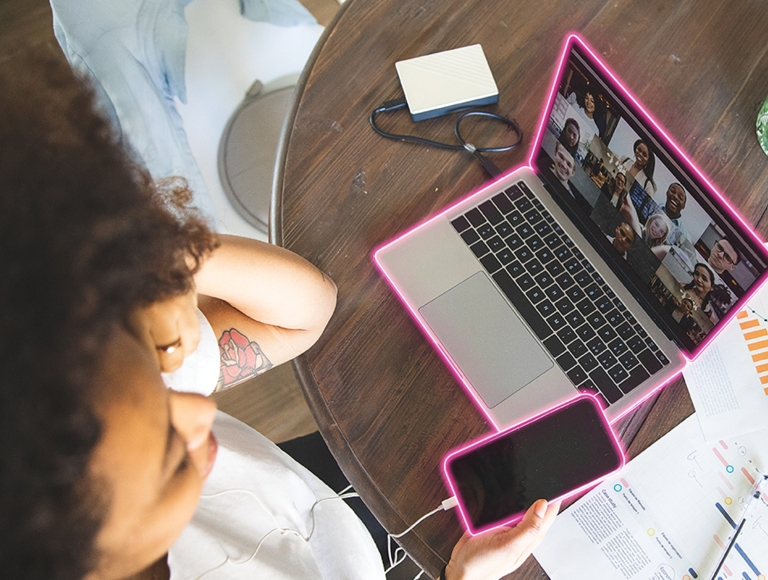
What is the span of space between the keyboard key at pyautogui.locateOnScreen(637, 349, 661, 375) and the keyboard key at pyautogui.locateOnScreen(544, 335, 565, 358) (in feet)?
0.31

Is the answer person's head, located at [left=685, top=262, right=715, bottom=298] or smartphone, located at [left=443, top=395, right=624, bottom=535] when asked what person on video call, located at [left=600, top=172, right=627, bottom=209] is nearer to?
person's head, located at [left=685, top=262, right=715, bottom=298]

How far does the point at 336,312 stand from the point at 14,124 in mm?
470

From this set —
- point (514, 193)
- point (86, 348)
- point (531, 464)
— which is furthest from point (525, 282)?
point (86, 348)

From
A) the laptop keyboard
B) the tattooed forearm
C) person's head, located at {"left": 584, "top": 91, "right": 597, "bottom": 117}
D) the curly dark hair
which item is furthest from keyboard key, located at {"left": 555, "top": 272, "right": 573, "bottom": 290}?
the curly dark hair

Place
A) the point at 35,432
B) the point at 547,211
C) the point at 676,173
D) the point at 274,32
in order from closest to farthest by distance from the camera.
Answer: the point at 35,432, the point at 676,173, the point at 547,211, the point at 274,32

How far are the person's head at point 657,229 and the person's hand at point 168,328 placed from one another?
0.49 metres

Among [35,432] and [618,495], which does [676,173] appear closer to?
[618,495]

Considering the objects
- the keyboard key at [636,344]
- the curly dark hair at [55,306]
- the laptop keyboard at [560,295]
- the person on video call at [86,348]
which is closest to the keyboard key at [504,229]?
the laptop keyboard at [560,295]

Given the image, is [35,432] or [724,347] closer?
[35,432]

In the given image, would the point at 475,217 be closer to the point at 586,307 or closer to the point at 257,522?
the point at 586,307

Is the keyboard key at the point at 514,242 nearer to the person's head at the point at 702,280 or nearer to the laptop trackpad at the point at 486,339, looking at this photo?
the laptop trackpad at the point at 486,339

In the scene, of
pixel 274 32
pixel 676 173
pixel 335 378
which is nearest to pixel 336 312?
pixel 335 378

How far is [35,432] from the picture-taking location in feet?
0.83

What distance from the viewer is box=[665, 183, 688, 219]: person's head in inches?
22.1
